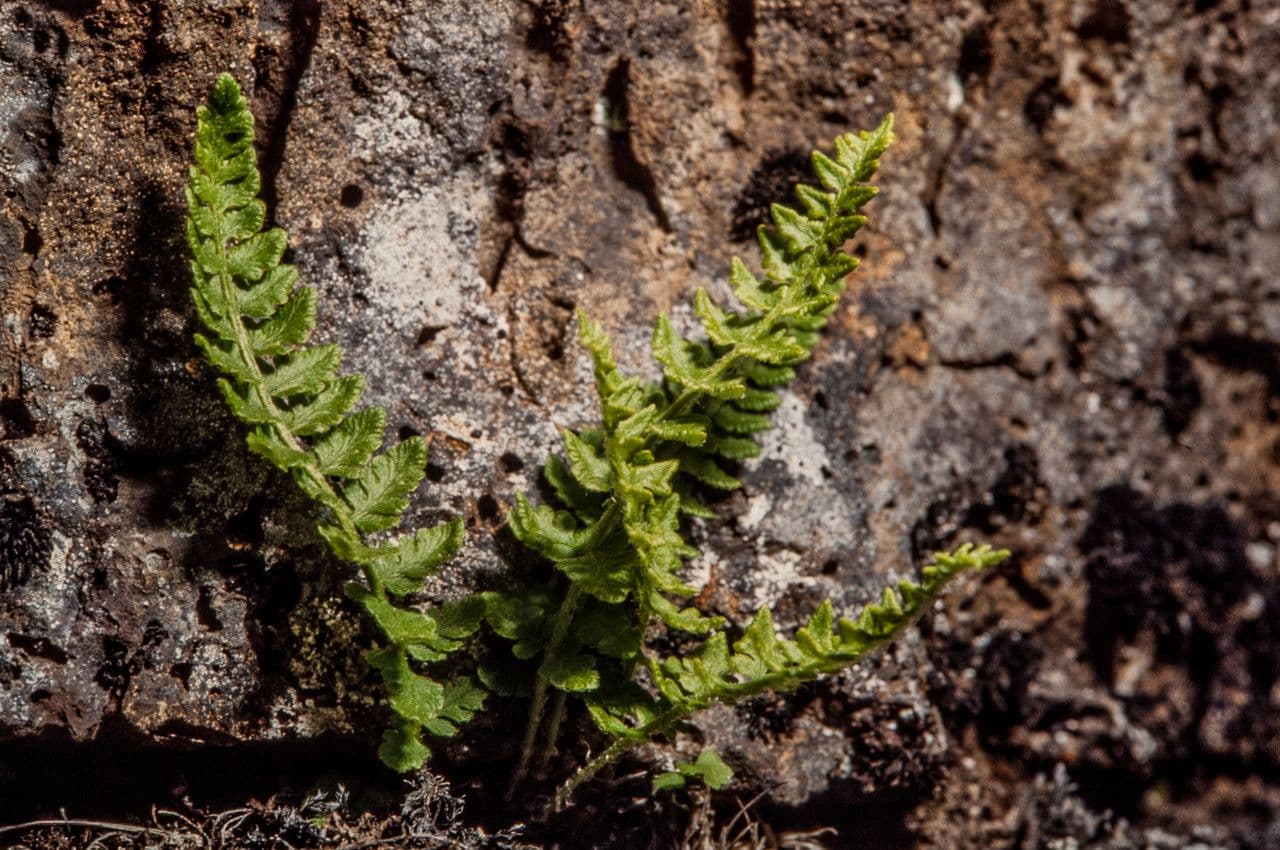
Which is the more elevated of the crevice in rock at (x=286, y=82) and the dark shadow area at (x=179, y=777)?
the crevice in rock at (x=286, y=82)

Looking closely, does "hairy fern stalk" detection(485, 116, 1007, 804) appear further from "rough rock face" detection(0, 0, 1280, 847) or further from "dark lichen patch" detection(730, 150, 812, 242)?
"dark lichen patch" detection(730, 150, 812, 242)

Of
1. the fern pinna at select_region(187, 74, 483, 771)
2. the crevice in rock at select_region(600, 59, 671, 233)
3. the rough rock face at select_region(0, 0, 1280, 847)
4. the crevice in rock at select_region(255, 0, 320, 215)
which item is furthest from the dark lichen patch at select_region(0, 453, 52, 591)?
the crevice in rock at select_region(600, 59, 671, 233)

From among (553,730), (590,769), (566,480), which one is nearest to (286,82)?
→ (566,480)

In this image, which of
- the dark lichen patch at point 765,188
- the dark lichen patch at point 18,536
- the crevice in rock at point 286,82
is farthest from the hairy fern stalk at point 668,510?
the dark lichen patch at point 18,536

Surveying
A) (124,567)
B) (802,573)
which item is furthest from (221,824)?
(802,573)

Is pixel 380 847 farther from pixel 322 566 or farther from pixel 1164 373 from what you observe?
pixel 1164 373

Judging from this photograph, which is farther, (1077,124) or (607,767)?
(1077,124)

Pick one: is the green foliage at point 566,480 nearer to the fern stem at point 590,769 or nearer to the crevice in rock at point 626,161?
the fern stem at point 590,769

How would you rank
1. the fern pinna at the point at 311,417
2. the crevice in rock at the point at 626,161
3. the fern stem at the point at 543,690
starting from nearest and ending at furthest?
the fern pinna at the point at 311,417, the fern stem at the point at 543,690, the crevice in rock at the point at 626,161
